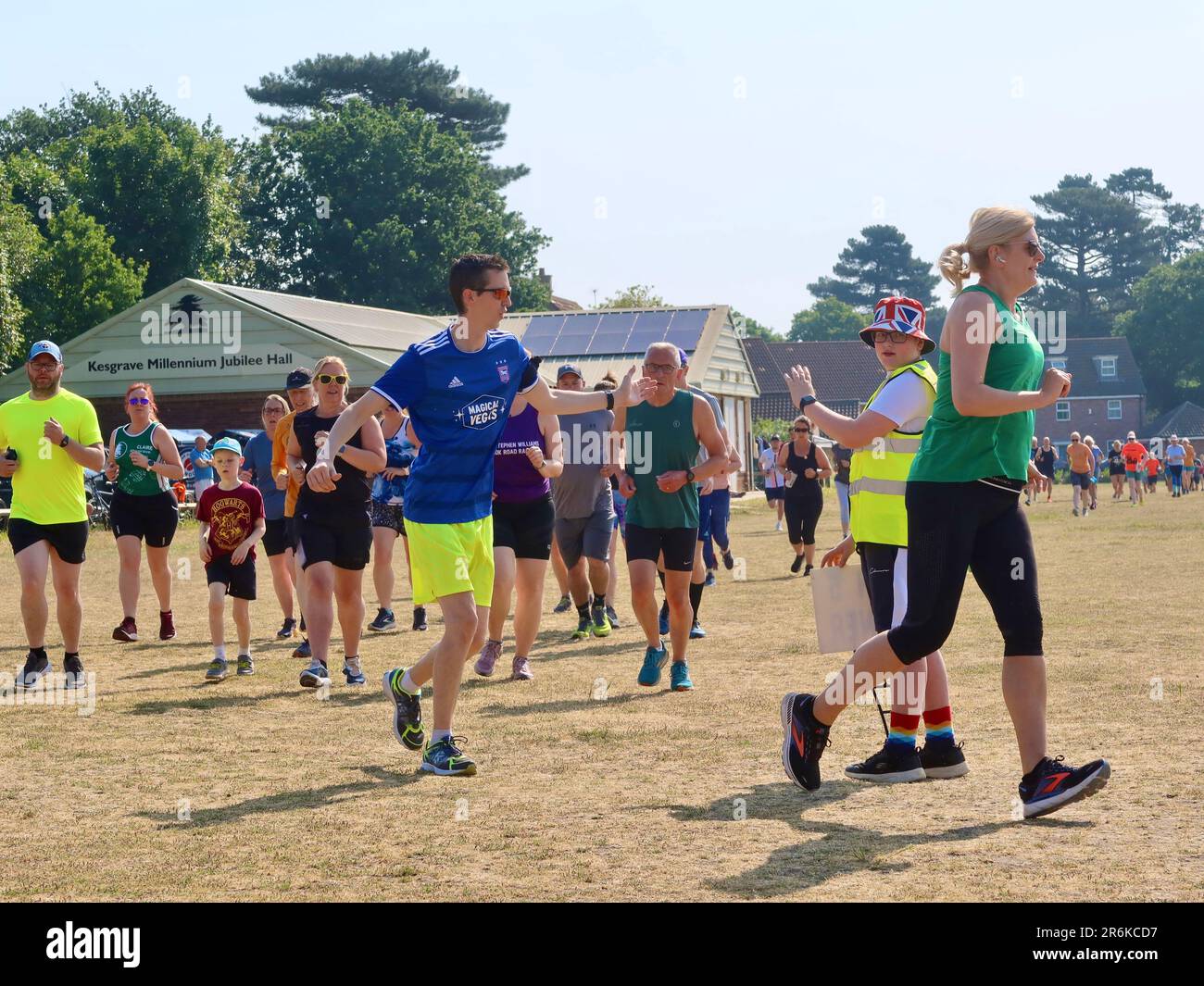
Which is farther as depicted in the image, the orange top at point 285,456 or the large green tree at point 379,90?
the large green tree at point 379,90

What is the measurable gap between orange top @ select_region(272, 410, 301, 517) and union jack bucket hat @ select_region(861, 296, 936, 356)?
468cm

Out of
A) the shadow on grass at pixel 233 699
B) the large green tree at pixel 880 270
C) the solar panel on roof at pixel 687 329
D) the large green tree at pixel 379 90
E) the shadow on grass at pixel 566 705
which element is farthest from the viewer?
the large green tree at pixel 880 270

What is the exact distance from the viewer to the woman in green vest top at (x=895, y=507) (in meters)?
6.38

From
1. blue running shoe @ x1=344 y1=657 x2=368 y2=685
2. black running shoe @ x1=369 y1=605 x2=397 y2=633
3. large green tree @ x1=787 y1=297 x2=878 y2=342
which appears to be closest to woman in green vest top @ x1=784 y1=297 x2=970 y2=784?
blue running shoe @ x1=344 y1=657 x2=368 y2=685

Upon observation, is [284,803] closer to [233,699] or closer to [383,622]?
[233,699]

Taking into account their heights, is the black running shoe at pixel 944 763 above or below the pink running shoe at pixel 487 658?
below

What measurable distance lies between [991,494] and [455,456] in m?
2.43

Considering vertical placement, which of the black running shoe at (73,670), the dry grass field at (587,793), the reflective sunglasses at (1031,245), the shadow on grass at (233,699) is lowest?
the dry grass field at (587,793)

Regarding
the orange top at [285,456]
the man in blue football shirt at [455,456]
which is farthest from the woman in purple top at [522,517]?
the man in blue football shirt at [455,456]

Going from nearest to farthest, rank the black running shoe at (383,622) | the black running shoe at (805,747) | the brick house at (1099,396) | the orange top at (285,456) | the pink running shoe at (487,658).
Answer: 1. the black running shoe at (805,747)
2. the pink running shoe at (487,658)
3. the orange top at (285,456)
4. the black running shoe at (383,622)
5. the brick house at (1099,396)

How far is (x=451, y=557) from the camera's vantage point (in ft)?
22.2

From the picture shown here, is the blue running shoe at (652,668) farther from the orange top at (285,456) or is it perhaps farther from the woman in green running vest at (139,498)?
the woman in green running vest at (139,498)
